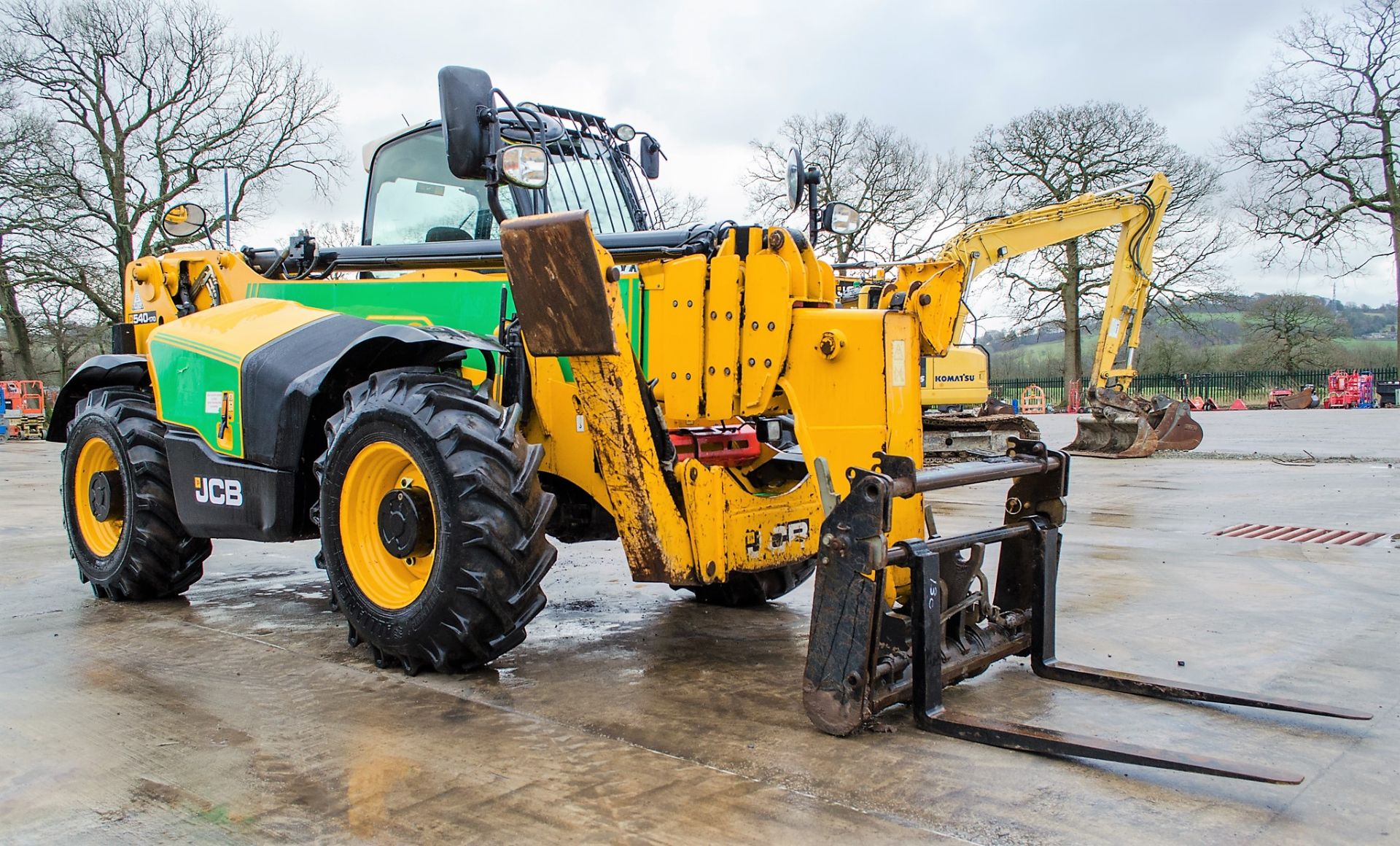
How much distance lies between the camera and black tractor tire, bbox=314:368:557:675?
4129 millimetres

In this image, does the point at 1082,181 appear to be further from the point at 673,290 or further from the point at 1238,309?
the point at 673,290

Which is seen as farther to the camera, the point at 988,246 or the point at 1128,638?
the point at 988,246

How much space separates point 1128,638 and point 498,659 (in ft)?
9.84

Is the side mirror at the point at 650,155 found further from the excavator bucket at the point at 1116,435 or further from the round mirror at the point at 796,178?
the excavator bucket at the point at 1116,435

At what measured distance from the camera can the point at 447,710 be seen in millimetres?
4086

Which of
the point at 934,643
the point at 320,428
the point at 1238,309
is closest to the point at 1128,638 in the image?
the point at 934,643

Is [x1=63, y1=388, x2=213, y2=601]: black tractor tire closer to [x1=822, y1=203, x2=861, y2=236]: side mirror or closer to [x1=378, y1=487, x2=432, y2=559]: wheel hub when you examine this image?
[x1=378, y1=487, x2=432, y2=559]: wheel hub

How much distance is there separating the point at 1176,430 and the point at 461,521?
49.2 feet

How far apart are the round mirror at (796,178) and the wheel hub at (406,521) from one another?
2.38 m

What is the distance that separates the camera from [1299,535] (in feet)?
27.7

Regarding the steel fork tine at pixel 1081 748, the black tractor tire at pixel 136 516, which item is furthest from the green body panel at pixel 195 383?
the steel fork tine at pixel 1081 748

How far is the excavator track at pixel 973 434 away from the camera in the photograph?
1529 cm

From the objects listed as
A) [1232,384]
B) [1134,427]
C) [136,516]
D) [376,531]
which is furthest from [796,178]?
[1232,384]

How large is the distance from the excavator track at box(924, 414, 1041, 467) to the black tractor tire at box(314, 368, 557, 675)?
11447 millimetres
